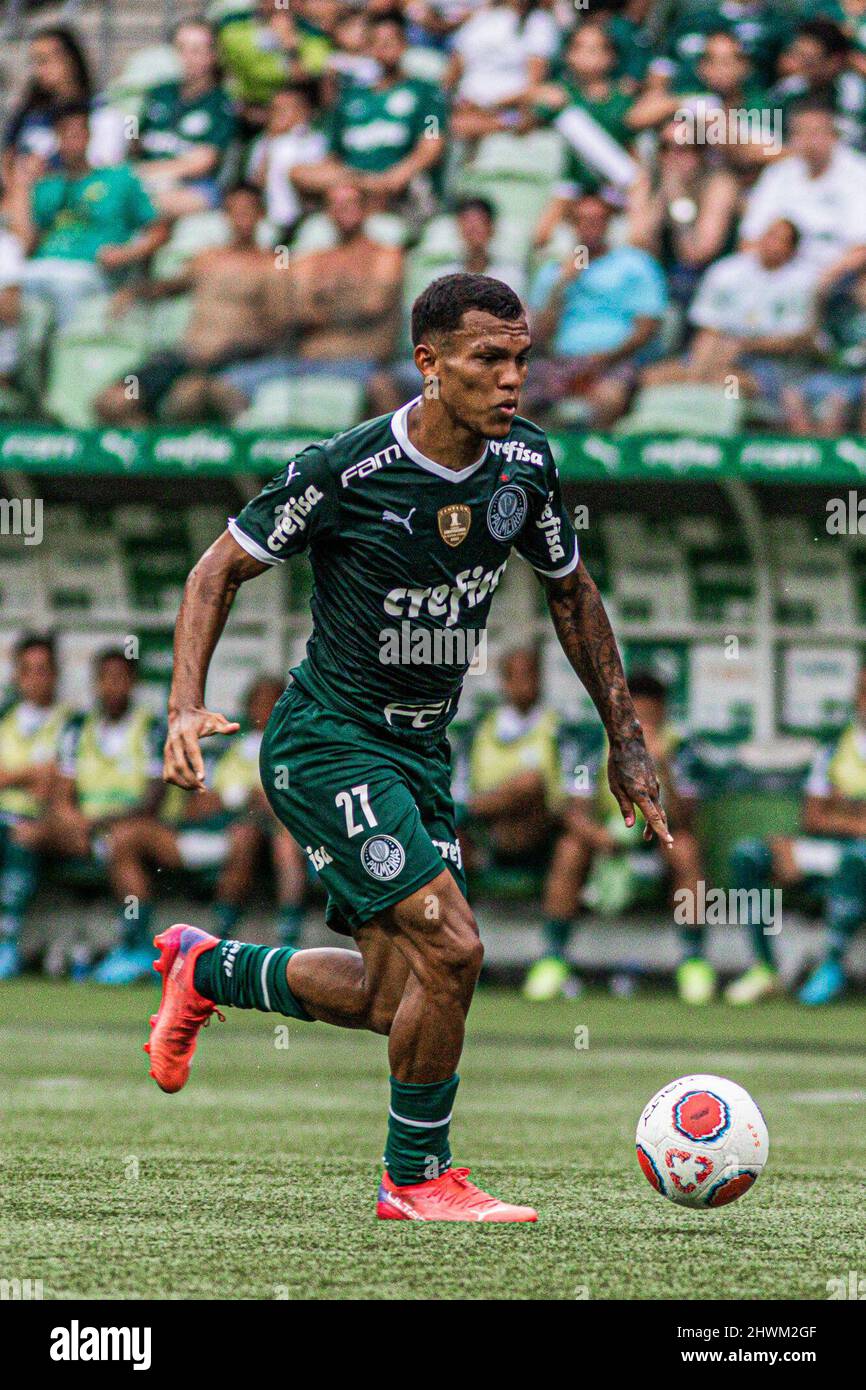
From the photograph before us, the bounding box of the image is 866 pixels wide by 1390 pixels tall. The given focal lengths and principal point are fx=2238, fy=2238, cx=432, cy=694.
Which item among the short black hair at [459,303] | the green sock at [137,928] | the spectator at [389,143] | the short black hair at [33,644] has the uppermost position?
the spectator at [389,143]

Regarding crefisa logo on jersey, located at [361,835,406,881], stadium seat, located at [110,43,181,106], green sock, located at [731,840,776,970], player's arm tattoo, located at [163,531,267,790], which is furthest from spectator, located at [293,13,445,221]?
crefisa logo on jersey, located at [361,835,406,881]

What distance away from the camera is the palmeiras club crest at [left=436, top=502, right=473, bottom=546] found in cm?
559

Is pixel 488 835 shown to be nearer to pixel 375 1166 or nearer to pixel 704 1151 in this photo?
pixel 375 1166

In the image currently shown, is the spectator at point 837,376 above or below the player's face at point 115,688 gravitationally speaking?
above

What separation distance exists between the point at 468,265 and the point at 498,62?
196 centimetres

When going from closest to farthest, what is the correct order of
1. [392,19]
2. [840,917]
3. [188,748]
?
1. [188,748]
2. [840,917]
3. [392,19]

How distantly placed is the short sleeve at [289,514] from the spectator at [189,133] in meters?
9.71

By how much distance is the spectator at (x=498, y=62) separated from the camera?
14820mm

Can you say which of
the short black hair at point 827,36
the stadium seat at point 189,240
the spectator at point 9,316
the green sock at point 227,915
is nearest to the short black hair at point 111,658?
the green sock at point 227,915

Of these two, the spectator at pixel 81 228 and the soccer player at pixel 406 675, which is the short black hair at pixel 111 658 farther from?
the soccer player at pixel 406 675

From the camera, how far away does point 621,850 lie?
13469 millimetres

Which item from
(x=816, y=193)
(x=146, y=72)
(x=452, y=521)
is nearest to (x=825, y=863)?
(x=816, y=193)

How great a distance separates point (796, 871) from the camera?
13.4 metres
